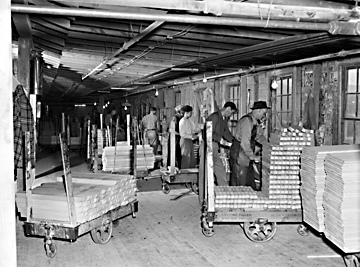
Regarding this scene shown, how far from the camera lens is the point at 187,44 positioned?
9625 millimetres

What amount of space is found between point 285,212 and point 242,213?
0.68 meters

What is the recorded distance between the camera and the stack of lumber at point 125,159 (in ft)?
39.0

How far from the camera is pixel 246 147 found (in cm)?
824

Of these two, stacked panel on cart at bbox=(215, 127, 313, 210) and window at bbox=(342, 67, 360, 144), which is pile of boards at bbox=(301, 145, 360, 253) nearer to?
stacked panel on cart at bbox=(215, 127, 313, 210)

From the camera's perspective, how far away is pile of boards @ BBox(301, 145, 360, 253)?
502cm

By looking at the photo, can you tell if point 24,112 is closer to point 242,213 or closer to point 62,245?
point 62,245

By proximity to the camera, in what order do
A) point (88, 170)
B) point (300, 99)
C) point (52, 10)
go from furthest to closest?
1. point (88, 170)
2. point (300, 99)
3. point (52, 10)

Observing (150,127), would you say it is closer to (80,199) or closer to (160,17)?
(80,199)

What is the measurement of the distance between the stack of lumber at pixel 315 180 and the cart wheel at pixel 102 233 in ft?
10.2

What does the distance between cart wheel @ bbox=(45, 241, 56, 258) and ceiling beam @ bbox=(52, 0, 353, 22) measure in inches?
134

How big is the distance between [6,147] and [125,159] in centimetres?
889

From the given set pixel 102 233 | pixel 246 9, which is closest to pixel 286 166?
pixel 246 9

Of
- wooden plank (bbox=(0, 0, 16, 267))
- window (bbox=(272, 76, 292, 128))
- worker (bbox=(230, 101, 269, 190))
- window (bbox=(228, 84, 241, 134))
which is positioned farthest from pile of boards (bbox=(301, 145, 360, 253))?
window (bbox=(228, 84, 241, 134))

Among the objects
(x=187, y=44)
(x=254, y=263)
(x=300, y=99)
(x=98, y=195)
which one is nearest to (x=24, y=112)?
(x=98, y=195)
